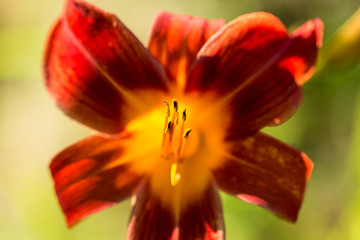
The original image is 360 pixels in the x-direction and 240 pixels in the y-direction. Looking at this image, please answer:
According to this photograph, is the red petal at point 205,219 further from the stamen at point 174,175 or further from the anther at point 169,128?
the anther at point 169,128

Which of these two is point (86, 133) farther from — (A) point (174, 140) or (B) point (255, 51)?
(B) point (255, 51)

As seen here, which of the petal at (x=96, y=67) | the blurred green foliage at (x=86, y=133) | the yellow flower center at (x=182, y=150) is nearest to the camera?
the petal at (x=96, y=67)

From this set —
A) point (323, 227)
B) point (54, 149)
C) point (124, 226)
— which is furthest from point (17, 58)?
point (323, 227)

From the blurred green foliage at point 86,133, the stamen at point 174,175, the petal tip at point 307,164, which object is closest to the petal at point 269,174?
the petal tip at point 307,164

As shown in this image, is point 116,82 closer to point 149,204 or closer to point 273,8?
point 149,204

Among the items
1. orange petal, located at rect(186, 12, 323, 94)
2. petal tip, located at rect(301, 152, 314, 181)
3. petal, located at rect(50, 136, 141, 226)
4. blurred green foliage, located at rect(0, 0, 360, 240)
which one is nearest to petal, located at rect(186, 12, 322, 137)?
orange petal, located at rect(186, 12, 323, 94)

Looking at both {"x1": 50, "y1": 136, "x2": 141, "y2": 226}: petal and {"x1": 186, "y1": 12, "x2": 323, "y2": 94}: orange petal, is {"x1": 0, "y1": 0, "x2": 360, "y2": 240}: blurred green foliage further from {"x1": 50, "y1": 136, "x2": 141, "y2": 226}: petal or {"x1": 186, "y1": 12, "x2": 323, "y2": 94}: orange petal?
{"x1": 186, "y1": 12, "x2": 323, "y2": 94}: orange petal
